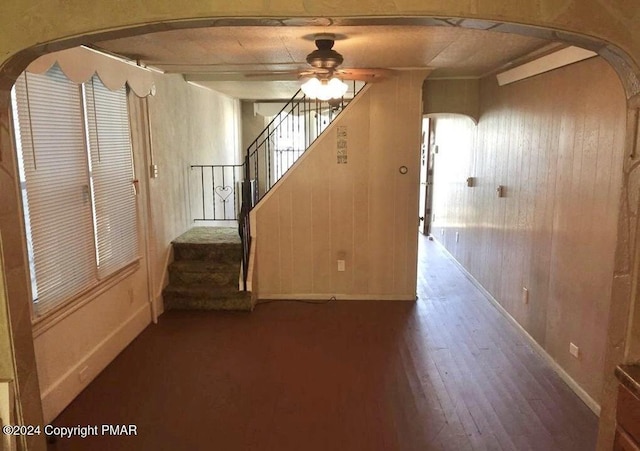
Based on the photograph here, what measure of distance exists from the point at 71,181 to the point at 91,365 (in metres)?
1.38

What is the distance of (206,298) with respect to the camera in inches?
193

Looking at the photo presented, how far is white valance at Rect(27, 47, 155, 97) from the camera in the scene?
2752 millimetres

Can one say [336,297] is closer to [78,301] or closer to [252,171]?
[78,301]

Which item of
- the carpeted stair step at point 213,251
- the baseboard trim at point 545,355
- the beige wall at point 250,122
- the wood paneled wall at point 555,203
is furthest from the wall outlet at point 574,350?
the beige wall at point 250,122

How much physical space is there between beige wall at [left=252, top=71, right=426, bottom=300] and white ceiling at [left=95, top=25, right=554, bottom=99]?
61cm

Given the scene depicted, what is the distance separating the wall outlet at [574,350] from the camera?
3.27 meters

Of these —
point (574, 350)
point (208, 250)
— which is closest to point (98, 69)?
point (208, 250)

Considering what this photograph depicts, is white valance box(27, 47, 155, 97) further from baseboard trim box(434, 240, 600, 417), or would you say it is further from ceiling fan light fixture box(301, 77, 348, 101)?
baseboard trim box(434, 240, 600, 417)

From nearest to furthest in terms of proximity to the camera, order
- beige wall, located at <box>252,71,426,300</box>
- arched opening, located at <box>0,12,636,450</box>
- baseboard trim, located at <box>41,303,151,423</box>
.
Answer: arched opening, located at <box>0,12,636,450</box> < baseboard trim, located at <box>41,303,151,423</box> < beige wall, located at <box>252,71,426,300</box>

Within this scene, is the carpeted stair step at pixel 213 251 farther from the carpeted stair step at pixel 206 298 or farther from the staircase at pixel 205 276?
the carpeted stair step at pixel 206 298

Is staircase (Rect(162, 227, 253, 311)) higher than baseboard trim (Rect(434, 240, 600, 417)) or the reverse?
higher

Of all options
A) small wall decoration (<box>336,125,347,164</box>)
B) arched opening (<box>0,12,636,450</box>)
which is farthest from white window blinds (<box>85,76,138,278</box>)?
small wall decoration (<box>336,125,347,164</box>)

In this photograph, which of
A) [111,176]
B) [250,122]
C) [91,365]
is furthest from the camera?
[250,122]

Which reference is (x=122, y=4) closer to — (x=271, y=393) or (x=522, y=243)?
(x=271, y=393)
